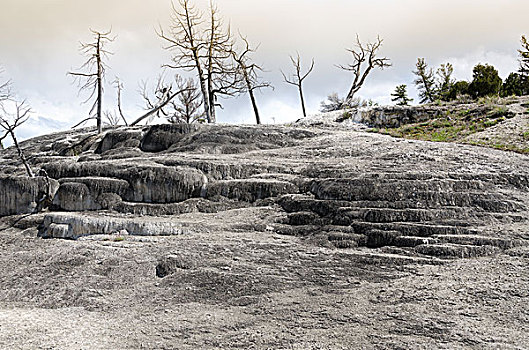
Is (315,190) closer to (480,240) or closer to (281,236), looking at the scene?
(281,236)

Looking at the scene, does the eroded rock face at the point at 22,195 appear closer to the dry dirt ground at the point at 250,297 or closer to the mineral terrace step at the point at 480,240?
the dry dirt ground at the point at 250,297

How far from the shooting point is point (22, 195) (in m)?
12.5

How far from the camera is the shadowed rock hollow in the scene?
6.43 m

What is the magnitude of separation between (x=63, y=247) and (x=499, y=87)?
3443cm

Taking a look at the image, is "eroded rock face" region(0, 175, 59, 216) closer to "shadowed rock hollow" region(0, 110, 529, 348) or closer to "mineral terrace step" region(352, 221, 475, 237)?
"shadowed rock hollow" region(0, 110, 529, 348)

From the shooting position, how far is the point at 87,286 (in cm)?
813

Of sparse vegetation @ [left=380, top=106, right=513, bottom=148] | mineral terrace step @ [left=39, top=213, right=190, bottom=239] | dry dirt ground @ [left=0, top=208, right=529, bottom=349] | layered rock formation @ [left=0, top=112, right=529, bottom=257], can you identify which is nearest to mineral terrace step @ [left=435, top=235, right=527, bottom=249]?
layered rock formation @ [left=0, top=112, right=529, bottom=257]

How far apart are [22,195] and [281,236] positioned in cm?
815

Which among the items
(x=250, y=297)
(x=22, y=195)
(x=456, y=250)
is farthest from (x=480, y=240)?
(x=22, y=195)

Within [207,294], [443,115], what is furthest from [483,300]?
[443,115]

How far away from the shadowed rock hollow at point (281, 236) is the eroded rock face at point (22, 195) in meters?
0.05

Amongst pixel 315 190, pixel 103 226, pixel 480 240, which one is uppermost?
pixel 315 190

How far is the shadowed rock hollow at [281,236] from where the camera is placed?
6.43 m

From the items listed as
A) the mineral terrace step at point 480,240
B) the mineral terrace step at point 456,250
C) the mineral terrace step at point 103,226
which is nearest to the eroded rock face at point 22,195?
the mineral terrace step at point 103,226
